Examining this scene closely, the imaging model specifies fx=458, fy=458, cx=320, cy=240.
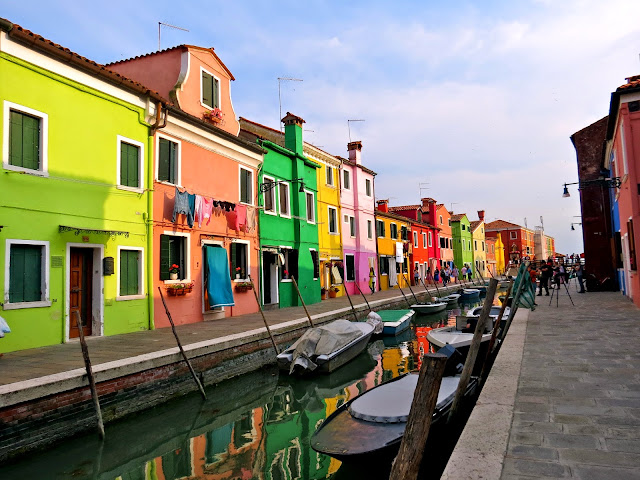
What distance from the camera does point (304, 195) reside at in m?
20.9

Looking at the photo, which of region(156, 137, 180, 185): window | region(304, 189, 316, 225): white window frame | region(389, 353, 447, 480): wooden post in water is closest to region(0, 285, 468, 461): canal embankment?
region(156, 137, 180, 185): window

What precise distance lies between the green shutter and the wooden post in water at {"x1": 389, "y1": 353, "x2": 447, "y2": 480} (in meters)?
13.7

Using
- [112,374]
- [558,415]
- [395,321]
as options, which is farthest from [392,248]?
[558,415]

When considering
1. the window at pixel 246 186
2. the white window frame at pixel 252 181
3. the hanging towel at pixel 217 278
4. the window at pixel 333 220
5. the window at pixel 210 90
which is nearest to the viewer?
the hanging towel at pixel 217 278

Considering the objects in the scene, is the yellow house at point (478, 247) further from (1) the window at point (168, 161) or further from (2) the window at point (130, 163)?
(2) the window at point (130, 163)

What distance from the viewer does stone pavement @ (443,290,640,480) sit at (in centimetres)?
328

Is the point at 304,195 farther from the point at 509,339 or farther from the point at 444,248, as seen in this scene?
the point at 444,248

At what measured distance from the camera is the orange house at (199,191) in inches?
508

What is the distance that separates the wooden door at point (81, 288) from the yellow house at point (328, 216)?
42.3ft

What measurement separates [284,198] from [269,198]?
1.41 metres

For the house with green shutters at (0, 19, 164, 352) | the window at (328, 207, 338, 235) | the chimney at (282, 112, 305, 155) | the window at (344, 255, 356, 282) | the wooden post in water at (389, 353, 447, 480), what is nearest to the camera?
the wooden post in water at (389, 353, 447, 480)

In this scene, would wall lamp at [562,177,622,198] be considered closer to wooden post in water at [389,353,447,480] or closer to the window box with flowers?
the window box with flowers

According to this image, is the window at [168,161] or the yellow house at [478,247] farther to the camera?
the yellow house at [478,247]

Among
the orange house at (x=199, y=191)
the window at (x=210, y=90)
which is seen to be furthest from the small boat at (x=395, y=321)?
the window at (x=210, y=90)
